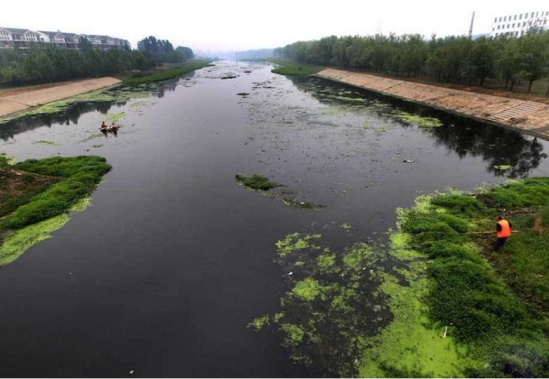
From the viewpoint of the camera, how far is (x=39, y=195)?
24.5m

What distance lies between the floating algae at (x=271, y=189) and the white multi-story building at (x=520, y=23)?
171 metres

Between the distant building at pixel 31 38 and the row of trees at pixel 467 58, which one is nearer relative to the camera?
the row of trees at pixel 467 58

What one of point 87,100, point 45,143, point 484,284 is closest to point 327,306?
point 484,284

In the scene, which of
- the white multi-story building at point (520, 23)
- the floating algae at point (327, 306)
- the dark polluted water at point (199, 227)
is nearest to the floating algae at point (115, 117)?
the dark polluted water at point (199, 227)

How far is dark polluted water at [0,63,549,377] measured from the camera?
12219mm

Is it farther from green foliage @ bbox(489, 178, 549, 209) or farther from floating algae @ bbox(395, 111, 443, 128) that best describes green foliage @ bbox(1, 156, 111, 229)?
floating algae @ bbox(395, 111, 443, 128)

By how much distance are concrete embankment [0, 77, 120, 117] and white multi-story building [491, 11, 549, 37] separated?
175m

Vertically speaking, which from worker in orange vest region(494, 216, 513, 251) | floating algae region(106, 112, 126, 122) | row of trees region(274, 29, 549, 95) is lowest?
worker in orange vest region(494, 216, 513, 251)

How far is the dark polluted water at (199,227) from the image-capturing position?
40.1 feet

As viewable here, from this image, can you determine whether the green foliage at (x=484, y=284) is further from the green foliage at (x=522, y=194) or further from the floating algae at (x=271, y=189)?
the floating algae at (x=271, y=189)

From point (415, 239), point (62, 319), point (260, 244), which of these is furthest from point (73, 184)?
point (415, 239)

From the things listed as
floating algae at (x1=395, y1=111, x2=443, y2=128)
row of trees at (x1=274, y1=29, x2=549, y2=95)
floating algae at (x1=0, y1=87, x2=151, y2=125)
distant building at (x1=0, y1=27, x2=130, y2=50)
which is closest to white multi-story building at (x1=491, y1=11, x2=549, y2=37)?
row of trees at (x1=274, y1=29, x2=549, y2=95)

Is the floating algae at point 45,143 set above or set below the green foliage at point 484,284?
above

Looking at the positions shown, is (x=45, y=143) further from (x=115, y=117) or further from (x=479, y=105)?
(x=479, y=105)
